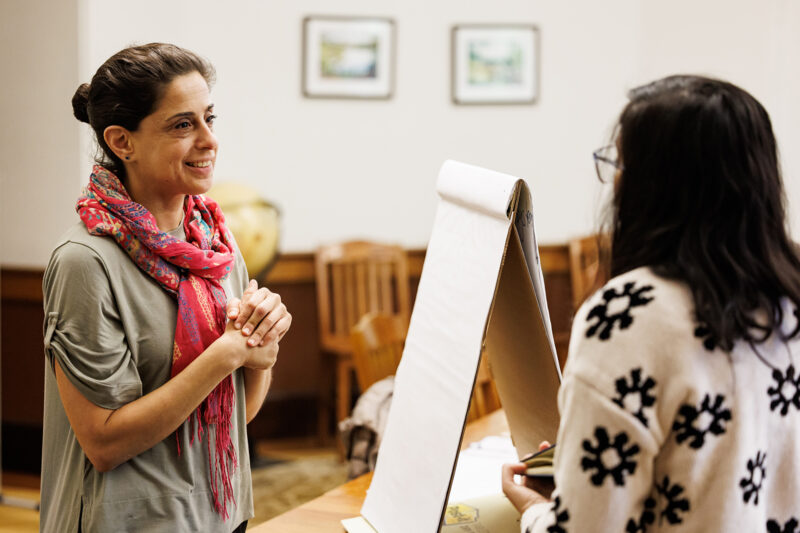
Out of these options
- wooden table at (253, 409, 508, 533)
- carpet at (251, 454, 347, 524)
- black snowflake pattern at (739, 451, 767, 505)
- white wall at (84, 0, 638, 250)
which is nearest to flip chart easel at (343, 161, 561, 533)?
wooden table at (253, 409, 508, 533)

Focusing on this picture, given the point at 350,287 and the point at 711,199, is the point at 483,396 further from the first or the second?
the point at 350,287

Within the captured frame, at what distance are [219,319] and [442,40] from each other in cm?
395

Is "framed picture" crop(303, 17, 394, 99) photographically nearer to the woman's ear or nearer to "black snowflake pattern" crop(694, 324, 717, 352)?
the woman's ear

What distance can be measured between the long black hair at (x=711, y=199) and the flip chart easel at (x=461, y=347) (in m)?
0.27

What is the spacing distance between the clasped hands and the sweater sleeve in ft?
1.79

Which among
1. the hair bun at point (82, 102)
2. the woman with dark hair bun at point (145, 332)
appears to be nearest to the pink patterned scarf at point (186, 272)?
the woman with dark hair bun at point (145, 332)

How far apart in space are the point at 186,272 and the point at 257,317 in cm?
14

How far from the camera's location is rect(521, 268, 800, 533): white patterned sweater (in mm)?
901

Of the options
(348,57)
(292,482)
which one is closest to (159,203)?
(292,482)

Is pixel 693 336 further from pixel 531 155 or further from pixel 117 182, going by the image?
pixel 531 155

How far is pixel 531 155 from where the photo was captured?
517cm

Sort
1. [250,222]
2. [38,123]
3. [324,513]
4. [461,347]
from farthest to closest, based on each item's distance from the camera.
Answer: [250,222]
[38,123]
[324,513]
[461,347]

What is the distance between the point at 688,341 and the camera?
2.97 ft

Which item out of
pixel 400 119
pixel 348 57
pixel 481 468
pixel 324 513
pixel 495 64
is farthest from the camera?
pixel 495 64
